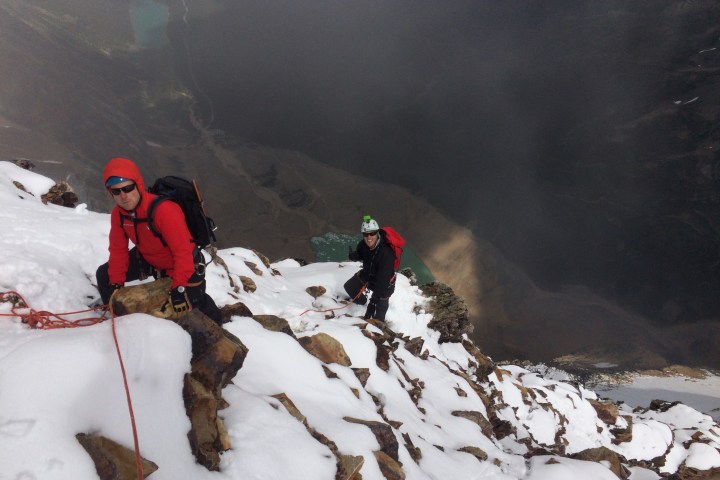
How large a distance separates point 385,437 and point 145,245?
119 inches


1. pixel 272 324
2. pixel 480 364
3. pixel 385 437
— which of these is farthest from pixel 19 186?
pixel 480 364

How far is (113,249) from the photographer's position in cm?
365

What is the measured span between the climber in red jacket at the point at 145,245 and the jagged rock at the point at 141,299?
0.45 feet

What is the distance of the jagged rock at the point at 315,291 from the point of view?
860 cm

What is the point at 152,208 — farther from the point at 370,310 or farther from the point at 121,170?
the point at 370,310

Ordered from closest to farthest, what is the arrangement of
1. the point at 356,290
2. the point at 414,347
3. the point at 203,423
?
1. the point at 203,423
2. the point at 414,347
3. the point at 356,290

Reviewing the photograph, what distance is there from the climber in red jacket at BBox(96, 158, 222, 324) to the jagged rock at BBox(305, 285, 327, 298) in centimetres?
468

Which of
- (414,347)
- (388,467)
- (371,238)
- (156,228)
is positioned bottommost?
(388,467)

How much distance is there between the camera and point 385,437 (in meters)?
3.90

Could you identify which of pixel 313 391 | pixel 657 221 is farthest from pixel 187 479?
pixel 657 221

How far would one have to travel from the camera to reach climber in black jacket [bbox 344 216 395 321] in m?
6.66

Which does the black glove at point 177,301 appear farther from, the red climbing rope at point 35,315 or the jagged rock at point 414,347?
the jagged rock at point 414,347

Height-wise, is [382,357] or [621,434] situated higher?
[382,357]

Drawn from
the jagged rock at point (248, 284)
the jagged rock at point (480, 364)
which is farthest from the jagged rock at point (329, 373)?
the jagged rock at point (480, 364)
